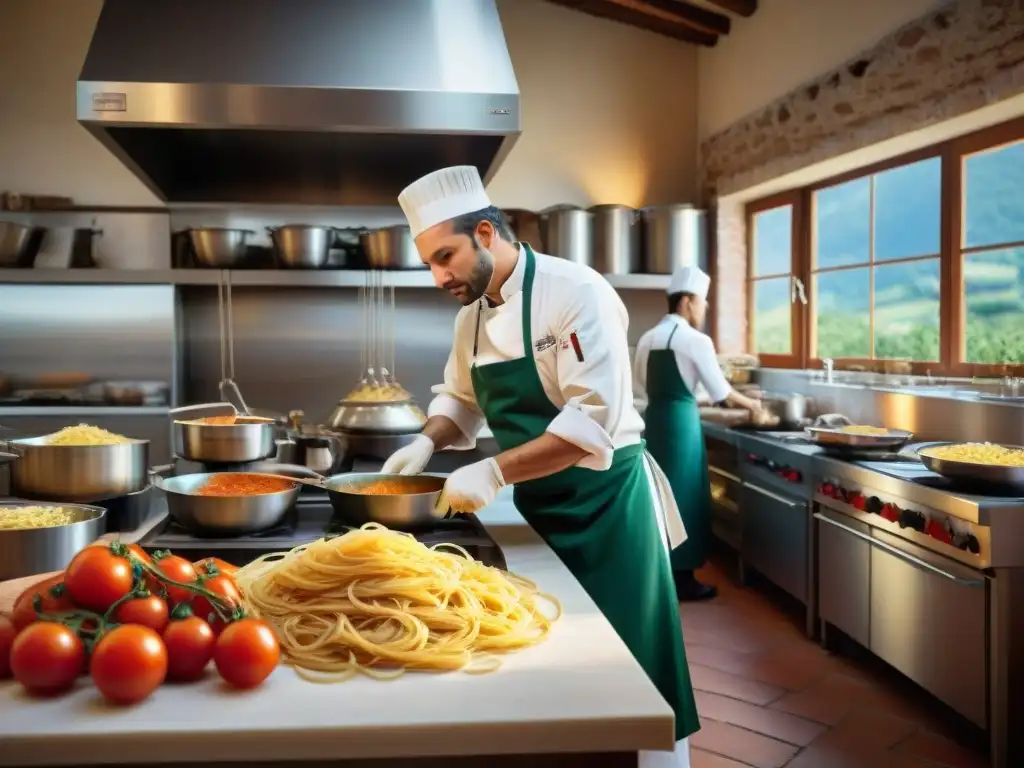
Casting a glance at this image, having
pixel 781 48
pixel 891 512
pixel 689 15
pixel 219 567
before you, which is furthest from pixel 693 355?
pixel 219 567

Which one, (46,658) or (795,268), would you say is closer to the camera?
(46,658)

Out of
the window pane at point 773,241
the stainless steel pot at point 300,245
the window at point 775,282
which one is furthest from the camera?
the window pane at point 773,241

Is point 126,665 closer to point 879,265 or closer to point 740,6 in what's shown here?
point 879,265

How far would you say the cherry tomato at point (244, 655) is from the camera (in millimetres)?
1180

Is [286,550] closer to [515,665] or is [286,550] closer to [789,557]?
[515,665]

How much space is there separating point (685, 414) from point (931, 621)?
6.53 feet

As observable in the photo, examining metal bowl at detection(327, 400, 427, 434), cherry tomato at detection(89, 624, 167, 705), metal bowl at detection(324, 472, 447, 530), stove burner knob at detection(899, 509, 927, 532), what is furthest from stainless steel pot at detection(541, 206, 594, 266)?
cherry tomato at detection(89, 624, 167, 705)

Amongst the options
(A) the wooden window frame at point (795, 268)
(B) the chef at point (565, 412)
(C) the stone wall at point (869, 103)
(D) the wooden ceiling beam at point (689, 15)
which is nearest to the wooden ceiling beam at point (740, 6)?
(D) the wooden ceiling beam at point (689, 15)

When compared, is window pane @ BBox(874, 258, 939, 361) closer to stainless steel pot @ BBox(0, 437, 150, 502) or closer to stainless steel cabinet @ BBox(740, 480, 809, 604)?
stainless steel cabinet @ BBox(740, 480, 809, 604)

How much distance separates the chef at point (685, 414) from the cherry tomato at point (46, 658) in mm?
3988

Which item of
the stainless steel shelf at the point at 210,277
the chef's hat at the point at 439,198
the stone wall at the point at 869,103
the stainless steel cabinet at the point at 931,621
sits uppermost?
the stone wall at the point at 869,103

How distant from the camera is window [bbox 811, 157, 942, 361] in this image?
15.1ft

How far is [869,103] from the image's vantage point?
4.56 metres

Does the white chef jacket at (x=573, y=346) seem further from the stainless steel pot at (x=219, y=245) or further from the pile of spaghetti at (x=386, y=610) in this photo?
the stainless steel pot at (x=219, y=245)
